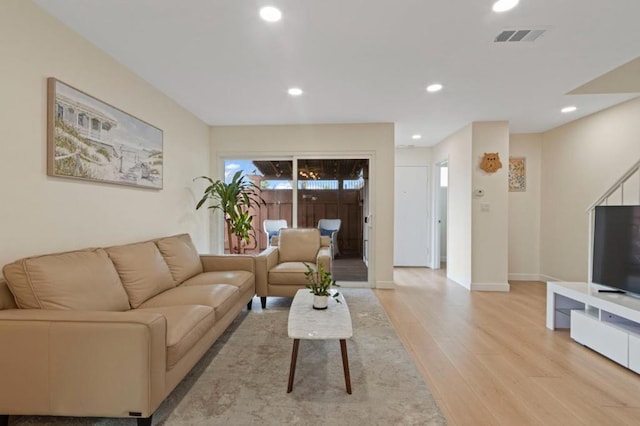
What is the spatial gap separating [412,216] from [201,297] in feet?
15.3

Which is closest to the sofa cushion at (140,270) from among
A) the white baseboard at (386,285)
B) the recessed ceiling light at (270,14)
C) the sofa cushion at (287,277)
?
the sofa cushion at (287,277)

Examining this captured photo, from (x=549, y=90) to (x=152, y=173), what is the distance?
4.41m

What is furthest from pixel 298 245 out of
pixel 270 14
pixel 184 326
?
pixel 270 14

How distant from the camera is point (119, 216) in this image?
8.34ft

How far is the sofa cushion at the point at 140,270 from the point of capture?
2109 mm

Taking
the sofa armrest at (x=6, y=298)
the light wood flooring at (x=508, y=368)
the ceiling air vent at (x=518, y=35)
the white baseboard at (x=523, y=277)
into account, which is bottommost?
the light wood flooring at (x=508, y=368)

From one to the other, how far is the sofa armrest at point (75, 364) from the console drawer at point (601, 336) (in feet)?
10.4

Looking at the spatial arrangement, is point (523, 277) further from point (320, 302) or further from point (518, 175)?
point (320, 302)

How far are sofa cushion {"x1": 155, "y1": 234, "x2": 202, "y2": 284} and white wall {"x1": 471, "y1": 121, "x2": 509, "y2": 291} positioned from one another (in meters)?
3.82

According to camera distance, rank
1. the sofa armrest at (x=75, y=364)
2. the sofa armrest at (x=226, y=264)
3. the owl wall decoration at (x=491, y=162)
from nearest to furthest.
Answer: the sofa armrest at (x=75, y=364) → the sofa armrest at (x=226, y=264) → the owl wall decoration at (x=491, y=162)

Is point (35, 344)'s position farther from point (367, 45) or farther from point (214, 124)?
point (214, 124)

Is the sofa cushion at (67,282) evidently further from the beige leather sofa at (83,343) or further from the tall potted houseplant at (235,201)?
the tall potted houseplant at (235,201)

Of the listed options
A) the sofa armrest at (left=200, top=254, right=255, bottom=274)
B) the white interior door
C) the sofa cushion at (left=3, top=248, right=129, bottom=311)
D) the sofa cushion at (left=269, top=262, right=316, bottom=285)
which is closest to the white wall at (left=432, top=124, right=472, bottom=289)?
the white interior door

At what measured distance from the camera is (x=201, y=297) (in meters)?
2.24
